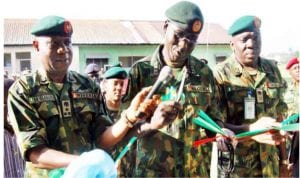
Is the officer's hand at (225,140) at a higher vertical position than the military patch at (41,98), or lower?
lower

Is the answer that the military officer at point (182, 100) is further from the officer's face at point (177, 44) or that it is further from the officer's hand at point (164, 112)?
the officer's hand at point (164, 112)

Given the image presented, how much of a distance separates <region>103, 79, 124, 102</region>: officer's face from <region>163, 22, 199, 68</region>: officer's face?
407 mm

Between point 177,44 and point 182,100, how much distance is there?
24cm

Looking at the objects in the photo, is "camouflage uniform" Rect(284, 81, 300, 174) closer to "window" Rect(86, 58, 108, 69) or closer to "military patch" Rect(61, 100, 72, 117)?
"window" Rect(86, 58, 108, 69)

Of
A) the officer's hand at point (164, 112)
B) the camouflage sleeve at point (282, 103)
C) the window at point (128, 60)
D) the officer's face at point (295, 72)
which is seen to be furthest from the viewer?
the officer's face at point (295, 72)

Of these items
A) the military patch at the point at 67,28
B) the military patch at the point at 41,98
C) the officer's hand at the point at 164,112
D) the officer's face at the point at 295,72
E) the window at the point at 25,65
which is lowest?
the officer's hand at the point at 164,112

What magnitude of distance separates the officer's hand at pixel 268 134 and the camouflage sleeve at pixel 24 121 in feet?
3.17

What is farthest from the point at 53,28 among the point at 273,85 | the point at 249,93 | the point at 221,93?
the point at 273,85

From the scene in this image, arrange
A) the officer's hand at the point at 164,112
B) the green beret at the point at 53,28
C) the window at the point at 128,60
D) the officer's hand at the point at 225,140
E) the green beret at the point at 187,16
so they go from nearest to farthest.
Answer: the officer's hand at the point at 164,112
the green beret at the point at 53,28
the green beret at the point at 187,16
the officer's hand at the point at 225,140
the window at the point at 128,60

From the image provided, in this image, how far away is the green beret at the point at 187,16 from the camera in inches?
70.1

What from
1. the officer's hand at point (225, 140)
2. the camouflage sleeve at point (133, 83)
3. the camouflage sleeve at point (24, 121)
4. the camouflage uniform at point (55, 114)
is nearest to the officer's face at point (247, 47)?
the officer's hand at point (225, 140)

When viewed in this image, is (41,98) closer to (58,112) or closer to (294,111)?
(58,112)

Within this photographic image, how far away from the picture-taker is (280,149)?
227cm

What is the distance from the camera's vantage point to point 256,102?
208 cm
